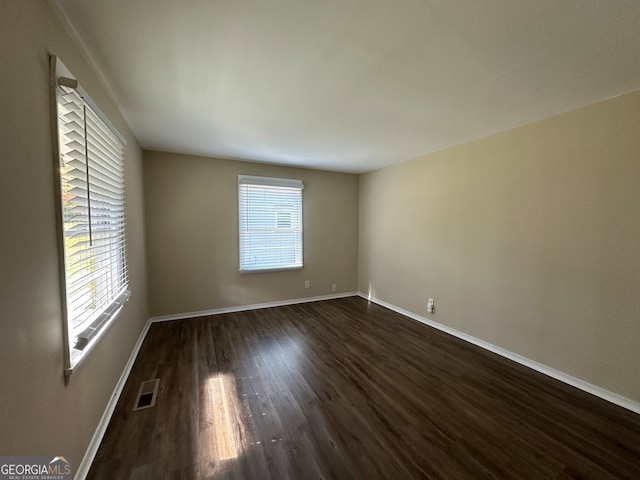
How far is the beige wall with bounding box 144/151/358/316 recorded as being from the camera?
356 centimetres

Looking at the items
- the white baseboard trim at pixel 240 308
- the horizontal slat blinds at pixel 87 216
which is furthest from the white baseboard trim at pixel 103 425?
the white baseboard trim at pixel 240 308

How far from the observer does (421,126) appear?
8.48 feet

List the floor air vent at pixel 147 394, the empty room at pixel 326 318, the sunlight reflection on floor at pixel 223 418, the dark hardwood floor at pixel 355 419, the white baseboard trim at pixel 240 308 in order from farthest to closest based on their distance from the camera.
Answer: the white baseboard trim at pixel 240 308 < the floor air vent at pixel 147 394 < the sunlight reflection on floor at pixel 223 418 < the dark hardwood floor at pixel 355 419 < the empty room at pixel 326 318

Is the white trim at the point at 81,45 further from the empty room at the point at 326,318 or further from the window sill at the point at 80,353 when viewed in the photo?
the window sill at the point at 80,353

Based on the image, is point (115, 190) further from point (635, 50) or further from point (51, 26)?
point (635, 50)

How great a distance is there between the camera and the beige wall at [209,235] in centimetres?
356

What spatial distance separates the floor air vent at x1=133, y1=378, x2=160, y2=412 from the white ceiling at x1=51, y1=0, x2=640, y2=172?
2.36m

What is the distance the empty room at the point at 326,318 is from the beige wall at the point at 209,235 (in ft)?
0.18

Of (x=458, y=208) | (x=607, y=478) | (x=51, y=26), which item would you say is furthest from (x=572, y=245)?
(x=51, y=26)

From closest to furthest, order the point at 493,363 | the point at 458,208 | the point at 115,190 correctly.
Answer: the point at 115,190, the point at 493,363, the point at 458,208

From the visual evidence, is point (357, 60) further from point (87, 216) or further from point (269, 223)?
point (269, 223)

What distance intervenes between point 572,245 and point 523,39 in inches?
70.5
